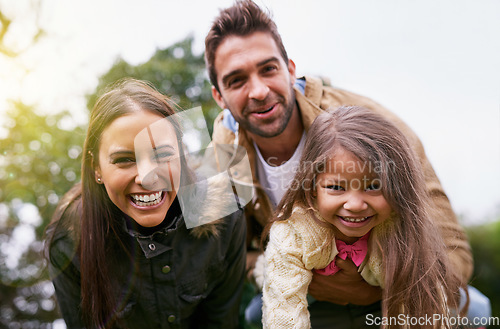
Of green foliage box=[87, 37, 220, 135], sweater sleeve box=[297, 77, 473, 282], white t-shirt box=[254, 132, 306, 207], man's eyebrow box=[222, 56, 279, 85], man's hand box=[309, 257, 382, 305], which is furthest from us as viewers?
green foliage box=[87, 37, 220, 135]

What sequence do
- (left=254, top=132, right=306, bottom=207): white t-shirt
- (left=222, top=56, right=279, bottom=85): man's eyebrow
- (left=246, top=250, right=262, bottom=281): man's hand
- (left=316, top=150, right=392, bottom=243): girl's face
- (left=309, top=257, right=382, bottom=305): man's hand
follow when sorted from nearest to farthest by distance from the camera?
(left=316, top=150, right=392, bottom=243): girl's face, (left=309, top=257, right=382, bottom=305): man's hand, (left=222, top=56, right=279, bottom=85): man's eyebrow, (left=254, top=132, right=306, bottom=207): white t-shirt, (left=246, top=250, right=262, bottom=281): man's hand

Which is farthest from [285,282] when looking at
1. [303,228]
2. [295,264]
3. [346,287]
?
[346,287]

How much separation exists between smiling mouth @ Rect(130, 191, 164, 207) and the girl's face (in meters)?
0.74

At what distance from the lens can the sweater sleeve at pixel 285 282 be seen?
1728mm

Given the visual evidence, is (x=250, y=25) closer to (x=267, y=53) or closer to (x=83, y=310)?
(x=267, y=53)

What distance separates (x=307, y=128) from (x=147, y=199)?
1159mm

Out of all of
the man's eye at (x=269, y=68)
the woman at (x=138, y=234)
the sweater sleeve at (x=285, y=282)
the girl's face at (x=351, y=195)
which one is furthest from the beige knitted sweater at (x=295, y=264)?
the man's eye at (x=269, y=68)

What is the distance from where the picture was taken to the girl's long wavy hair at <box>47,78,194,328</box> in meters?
1.81

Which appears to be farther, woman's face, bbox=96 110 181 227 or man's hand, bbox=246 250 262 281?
man's hand, bbox=246 250 262 281

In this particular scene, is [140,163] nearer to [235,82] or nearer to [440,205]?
[235,82]

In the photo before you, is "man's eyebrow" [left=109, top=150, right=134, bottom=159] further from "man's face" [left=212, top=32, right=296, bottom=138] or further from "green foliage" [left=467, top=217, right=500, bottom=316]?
"green foliage" [left=467, top=217, right=500, bottom=316]

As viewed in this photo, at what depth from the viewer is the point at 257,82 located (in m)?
2.34

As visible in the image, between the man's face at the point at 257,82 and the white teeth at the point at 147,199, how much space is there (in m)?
0.89

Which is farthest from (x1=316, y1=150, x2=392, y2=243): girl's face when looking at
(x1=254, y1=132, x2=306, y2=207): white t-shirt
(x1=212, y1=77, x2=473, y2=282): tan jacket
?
(x1=254, y1=132, x2=306, y2=207): white t-shirt
